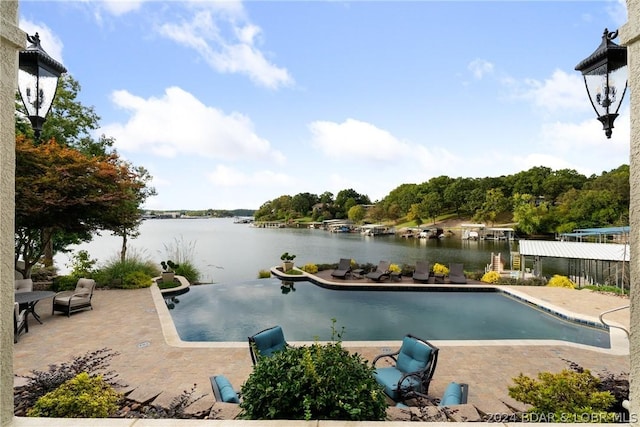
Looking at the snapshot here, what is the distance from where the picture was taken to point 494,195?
165 ft

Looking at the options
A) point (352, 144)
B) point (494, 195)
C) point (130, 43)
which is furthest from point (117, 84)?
point (494, 195)

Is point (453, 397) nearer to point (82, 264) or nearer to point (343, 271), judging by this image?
point (343, 271)

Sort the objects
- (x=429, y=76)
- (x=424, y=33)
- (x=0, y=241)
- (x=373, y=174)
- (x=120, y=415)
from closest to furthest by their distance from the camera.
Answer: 1. (x=0, y=241)
2. (x=120, y=415)
3. (x=424, y=33)
4. (x=429, y=76)
5. (x=373, y=174)

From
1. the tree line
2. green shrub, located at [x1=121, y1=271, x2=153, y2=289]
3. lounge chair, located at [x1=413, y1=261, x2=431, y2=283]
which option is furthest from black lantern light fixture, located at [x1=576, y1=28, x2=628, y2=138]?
the tree line

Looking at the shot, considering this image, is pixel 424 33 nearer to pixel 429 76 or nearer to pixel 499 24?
pixel 499 24

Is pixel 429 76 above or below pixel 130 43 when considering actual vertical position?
above

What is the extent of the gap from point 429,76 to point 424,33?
498 cm

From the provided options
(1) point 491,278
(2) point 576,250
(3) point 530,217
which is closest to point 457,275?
(1) point 491,278

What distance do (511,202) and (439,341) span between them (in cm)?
5151

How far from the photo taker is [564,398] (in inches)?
110

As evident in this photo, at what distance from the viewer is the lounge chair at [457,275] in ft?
39.6

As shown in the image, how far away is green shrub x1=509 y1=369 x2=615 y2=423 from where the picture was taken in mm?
2562

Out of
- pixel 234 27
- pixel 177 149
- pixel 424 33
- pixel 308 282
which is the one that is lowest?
pixel 308 282

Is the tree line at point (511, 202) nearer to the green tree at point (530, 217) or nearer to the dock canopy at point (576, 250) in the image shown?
the green tree at point (530, 217)
